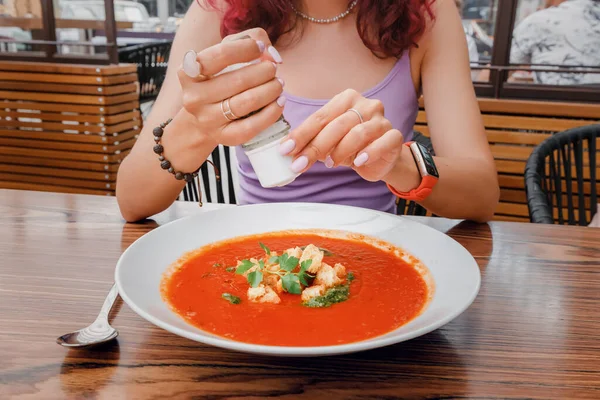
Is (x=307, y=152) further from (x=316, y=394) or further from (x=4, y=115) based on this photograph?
(x=4, y=115)

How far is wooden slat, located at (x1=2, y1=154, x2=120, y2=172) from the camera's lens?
14.8 ft

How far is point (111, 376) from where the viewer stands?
2.36 feet

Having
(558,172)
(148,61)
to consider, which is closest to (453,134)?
(558,172)

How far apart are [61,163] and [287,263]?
14.0 ft

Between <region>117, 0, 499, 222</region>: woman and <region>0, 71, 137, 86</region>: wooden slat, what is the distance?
287 cm

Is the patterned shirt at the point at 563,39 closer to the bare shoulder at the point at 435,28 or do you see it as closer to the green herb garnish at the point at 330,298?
the bare shoulder at the point at 435,28

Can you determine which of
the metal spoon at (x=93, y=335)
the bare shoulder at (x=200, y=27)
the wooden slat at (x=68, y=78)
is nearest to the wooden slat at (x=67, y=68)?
the wooden slat at (x=68, y=78)

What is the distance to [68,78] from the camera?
4.30m

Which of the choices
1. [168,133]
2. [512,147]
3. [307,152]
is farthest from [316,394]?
[512,147]

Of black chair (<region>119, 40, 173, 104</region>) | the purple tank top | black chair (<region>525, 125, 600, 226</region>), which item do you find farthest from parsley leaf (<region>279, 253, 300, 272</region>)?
black chair (<region>119, 40, 173, 104</region>)

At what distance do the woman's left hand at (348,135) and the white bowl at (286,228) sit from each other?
0.21 m

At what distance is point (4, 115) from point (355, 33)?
4.01 meters

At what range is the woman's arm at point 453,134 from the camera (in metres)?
1.37

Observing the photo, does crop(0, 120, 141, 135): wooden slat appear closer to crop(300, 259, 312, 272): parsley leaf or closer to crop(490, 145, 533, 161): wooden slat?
crop(490, 145, 533, 161): wooden slat
